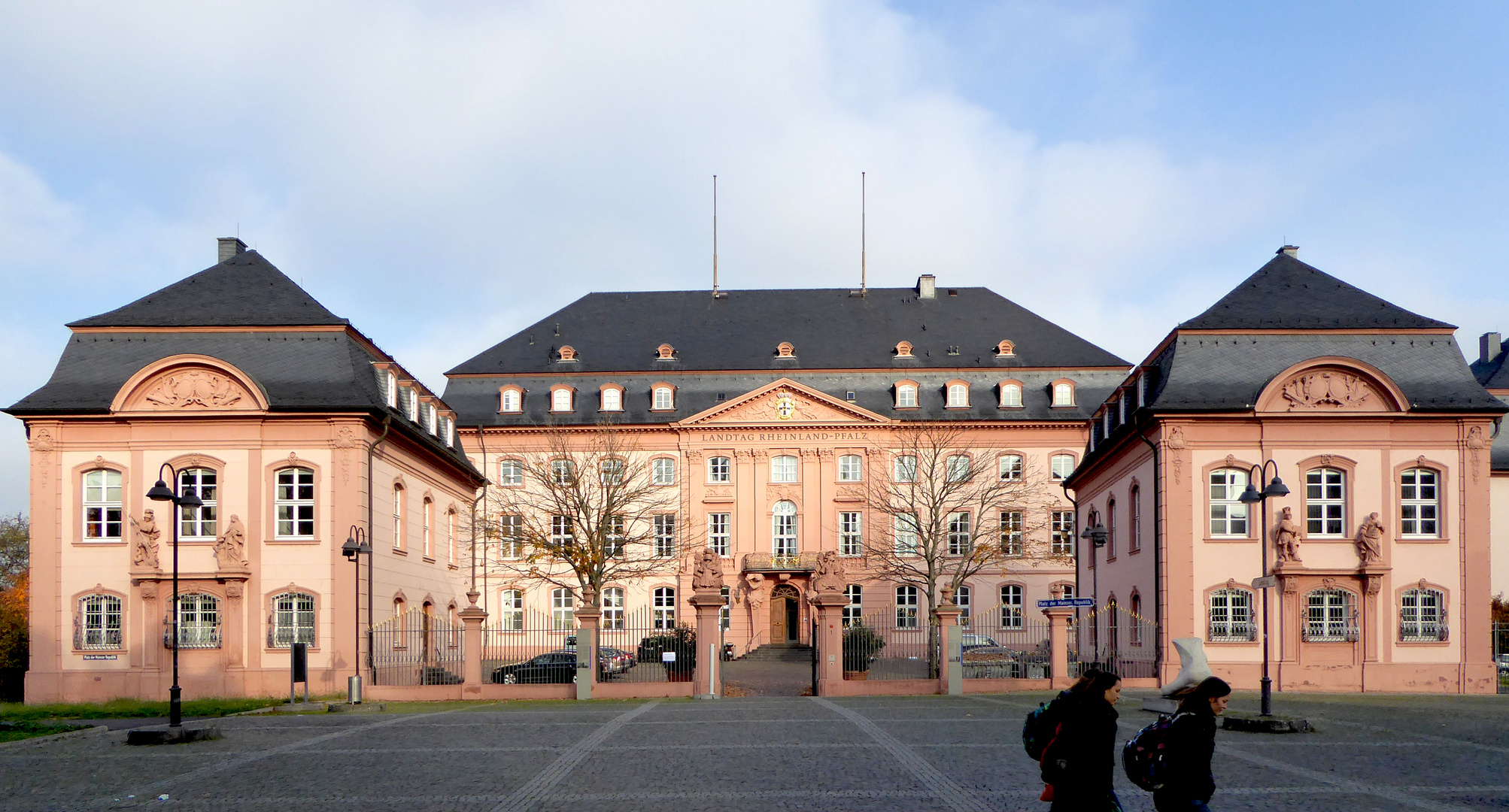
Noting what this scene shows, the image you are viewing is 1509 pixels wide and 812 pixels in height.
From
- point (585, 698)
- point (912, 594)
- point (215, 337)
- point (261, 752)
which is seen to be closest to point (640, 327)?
point (912, 594)

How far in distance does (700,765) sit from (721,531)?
46813 millimetres

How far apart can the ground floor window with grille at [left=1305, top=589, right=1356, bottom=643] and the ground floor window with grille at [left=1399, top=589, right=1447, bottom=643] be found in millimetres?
1322

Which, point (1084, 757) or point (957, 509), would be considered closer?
point (1084, 757)

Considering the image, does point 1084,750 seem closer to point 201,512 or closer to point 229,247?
point 201,512

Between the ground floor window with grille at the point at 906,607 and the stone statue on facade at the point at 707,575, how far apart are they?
2996cm

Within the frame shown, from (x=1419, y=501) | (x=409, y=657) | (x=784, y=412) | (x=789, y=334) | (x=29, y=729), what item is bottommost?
(x=409, y=657)

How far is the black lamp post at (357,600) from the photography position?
1144 inches

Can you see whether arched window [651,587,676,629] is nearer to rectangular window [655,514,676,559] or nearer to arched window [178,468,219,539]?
rectangular window [655,514,676,559]

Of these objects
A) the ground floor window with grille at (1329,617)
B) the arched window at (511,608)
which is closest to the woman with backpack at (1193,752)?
the ground floor window with grille at (1329,617)

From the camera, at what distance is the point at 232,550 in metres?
33.2

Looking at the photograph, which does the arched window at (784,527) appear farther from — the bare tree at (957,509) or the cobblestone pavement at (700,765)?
the cobblestone pavement at (700,765)

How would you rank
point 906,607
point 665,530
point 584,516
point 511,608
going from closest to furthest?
point 584,516 < point 511,608 < point 906,607 < point 665,530

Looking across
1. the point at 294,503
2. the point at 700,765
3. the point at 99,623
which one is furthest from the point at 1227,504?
the point at 99,623

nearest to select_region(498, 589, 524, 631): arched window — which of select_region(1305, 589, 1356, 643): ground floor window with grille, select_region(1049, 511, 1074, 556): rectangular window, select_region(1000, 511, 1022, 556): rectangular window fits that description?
select_region(1000, 511, 1022, 556): rectangular window
